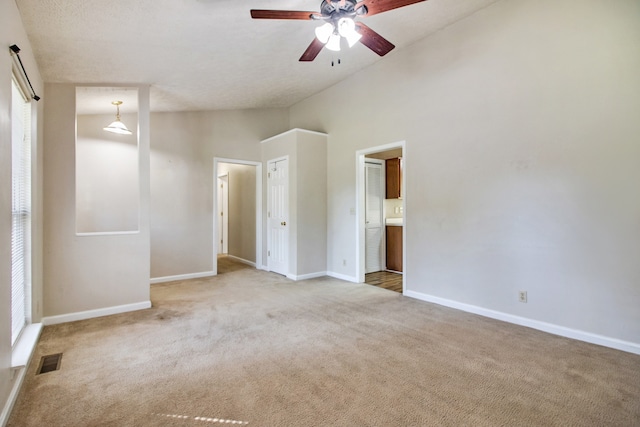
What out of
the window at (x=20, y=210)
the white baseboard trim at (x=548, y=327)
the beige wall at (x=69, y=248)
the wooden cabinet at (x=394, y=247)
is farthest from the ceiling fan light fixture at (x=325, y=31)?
the wooden cabinet at (x=394, y=247)

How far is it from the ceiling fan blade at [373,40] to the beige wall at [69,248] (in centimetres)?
311

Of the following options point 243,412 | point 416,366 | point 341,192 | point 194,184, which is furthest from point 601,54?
point 194,184

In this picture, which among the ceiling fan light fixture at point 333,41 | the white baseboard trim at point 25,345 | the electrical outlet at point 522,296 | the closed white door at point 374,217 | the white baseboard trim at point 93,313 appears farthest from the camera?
the closed white door at point 374,217

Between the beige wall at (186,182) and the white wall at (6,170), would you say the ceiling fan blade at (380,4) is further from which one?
the beige wall at (186,182)

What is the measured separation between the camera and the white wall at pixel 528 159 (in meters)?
2.63

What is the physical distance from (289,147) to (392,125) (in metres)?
1.81

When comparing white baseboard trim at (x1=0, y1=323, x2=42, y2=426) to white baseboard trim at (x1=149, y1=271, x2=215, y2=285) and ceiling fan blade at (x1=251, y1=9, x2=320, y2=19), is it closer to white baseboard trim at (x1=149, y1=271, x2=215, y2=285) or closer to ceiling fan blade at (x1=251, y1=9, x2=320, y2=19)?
white baseboard trim at (x1=149, y1=271, x2=215, y2=285)

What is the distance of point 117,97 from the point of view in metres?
4.06

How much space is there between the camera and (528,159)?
3.11 meters

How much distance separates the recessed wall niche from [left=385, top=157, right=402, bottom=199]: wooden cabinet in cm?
422

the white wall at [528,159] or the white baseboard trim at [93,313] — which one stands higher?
the white wall at [528,159]

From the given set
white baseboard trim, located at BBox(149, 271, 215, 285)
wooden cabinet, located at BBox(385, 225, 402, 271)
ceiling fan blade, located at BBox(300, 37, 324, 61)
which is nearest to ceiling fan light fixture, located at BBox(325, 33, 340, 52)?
ceiling fan blade, located at BBox(300, 37, 324, 61)

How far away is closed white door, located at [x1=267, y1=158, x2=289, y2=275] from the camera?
5.48 metres

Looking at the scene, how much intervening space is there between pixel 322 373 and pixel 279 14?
265 centimetres
